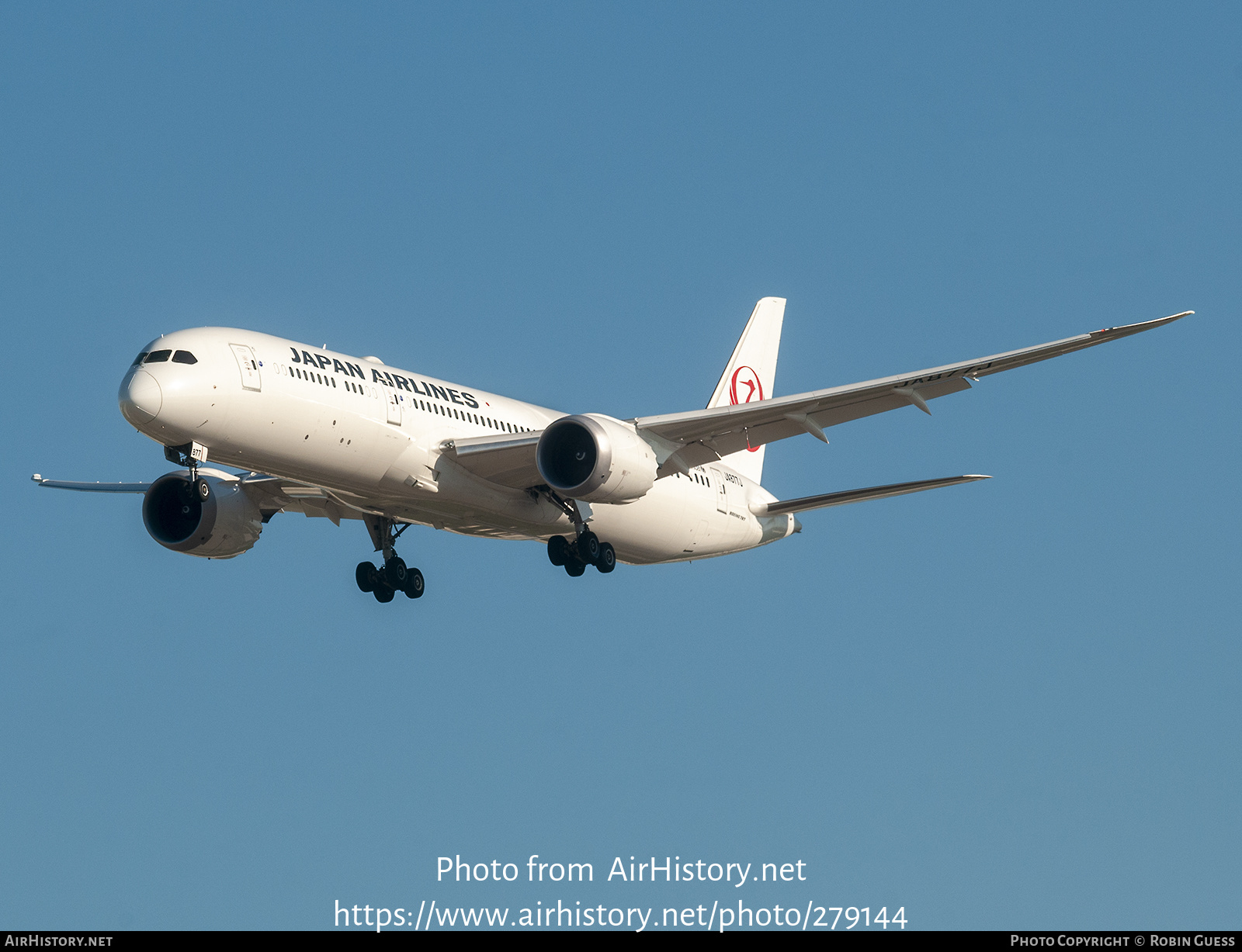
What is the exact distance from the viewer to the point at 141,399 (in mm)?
29156

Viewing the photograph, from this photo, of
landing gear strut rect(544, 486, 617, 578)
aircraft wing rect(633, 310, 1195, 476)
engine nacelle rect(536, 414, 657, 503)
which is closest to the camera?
aircraft wing rect(633, 310, 1195, 476)

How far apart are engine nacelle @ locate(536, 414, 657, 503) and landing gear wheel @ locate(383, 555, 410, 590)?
610 centimetres

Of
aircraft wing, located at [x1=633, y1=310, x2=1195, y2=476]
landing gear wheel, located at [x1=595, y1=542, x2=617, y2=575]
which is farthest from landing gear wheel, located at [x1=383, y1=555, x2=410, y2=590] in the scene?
aircraft wing, located at [x1=633, y1=310, x2=1195, y2=476]

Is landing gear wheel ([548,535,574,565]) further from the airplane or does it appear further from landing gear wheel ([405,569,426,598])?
landing gear wheel ([405,569,426,598])

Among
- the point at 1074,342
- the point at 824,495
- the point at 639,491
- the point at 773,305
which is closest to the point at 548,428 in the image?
the point at 639,491

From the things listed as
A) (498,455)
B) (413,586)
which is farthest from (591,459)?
(413,586)

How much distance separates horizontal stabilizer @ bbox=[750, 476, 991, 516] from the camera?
114ft

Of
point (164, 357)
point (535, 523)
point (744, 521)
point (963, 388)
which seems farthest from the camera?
point (744, 521)

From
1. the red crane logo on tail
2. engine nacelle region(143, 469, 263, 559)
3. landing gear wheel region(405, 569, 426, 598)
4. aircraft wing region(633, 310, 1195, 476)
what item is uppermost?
the red crane logo on tail

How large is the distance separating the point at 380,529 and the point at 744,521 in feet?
31.1

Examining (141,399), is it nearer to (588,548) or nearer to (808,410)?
(588,548)

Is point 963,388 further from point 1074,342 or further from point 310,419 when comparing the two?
point 310,419

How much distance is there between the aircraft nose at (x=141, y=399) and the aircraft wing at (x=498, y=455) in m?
6.58

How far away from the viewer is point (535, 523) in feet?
118
